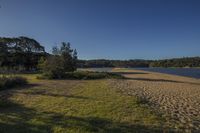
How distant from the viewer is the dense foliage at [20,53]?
53969 millimetres

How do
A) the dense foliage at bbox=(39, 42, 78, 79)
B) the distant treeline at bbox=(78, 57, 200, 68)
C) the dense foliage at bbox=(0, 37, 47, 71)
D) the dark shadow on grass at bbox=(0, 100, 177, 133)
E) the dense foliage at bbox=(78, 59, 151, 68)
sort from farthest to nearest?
the dense foliage at bbox=(78, 59, 151, 68), the distant treeline at bbox=(78, 57, 200, 68), the dense foliage at bbox=(0, 37, 47, 71), the dense foliage at bbox=(39, 42, 78, 79), the dark shadow on grass at bbox=(0, 100, 177, 133)

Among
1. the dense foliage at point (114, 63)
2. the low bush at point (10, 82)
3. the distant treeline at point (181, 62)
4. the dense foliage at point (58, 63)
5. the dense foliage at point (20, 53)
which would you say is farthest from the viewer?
the dense foliage at point (114, 63)

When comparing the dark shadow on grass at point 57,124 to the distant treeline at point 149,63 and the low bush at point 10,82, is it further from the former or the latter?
the distant treeline at point 149,63

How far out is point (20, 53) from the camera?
5881cm

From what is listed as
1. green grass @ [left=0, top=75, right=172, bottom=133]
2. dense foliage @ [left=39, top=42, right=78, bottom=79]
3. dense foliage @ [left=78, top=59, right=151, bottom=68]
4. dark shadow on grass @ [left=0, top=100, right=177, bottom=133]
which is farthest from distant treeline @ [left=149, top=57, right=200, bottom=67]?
dark shadow on grass @ [left=0, top=100, right=177, bottom=133]

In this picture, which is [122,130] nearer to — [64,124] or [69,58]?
[64,124]

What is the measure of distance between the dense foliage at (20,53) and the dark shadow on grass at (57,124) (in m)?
48.3

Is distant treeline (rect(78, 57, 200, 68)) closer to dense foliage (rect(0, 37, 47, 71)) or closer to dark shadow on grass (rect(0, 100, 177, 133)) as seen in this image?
dense foliage (rect(0, 37, 47, 71))

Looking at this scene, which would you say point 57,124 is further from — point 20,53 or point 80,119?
point 20,53

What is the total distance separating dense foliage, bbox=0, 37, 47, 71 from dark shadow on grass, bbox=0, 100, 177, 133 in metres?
48.3

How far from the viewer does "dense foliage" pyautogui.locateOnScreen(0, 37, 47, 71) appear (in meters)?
54.0

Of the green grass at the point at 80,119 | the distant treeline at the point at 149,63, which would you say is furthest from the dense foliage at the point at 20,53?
the green grass at the point at 80,119

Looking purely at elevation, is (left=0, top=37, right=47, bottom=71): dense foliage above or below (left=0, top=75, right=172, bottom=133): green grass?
above

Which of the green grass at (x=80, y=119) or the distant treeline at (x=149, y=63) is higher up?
the distant treeline at (x=149, y=63)
